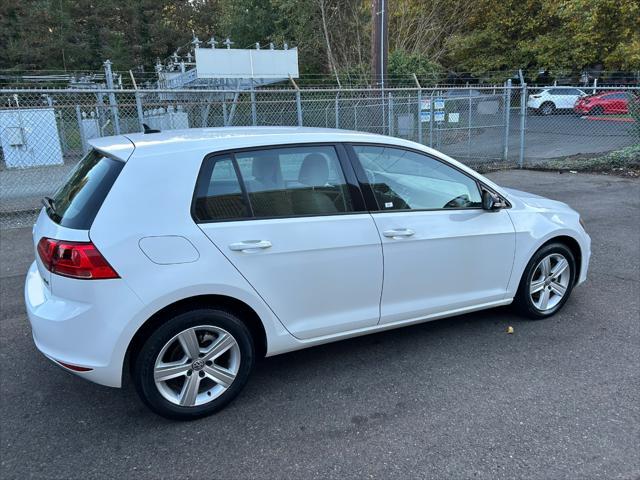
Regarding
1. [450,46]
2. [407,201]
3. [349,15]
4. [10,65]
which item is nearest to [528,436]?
[407,201]

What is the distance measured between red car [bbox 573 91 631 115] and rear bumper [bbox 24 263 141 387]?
16.5 meters

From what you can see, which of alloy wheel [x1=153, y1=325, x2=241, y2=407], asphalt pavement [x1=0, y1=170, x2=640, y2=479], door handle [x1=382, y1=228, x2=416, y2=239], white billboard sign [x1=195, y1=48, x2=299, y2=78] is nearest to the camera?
asphalt pavement [x1=0, y1=170, x2=640, y2=479]

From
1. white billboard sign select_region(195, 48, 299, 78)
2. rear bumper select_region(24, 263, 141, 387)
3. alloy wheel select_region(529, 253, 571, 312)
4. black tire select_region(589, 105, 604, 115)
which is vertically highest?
white billboard sign select_region(195, 48, 299, 78)

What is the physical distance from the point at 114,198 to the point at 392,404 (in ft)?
6.56

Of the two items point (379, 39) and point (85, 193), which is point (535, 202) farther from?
point (379, 39)

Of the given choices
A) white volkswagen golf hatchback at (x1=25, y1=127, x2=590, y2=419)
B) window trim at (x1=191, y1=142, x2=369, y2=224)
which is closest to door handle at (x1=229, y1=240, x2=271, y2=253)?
white volkswagen golf hatchback at (x1=25, y1=127, x2=590, y2=419)

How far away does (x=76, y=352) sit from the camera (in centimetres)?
268

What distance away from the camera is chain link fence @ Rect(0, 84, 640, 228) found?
30.6 feet

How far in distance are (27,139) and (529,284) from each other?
36.6ft

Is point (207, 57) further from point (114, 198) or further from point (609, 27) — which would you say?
point (609, 27)

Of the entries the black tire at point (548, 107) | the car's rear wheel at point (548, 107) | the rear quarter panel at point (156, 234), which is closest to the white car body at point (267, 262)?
the rear quarter panel at point (156, 234)

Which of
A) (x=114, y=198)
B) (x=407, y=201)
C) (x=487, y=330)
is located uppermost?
(x=114, y=198)

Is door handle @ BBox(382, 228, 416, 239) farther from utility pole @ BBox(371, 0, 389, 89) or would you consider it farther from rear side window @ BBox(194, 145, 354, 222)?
utility pole @ BBox(371, 0, 389, 89)

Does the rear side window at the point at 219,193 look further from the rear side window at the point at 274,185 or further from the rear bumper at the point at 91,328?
the rear bumper at the point at 91,328
